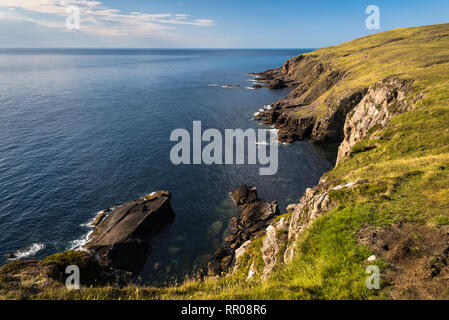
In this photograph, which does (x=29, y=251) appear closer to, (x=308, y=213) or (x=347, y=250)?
(x=308, y=213)

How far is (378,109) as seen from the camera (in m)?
49.0

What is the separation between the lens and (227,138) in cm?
7756

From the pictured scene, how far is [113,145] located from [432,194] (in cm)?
7531

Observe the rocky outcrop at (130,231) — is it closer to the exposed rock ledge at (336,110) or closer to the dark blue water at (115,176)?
the dark blue water at (115,176)

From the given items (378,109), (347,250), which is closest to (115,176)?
(347,250)

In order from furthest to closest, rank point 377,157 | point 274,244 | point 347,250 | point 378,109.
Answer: point 378,109 < point 377,157 < point 274,244 < point 347,250

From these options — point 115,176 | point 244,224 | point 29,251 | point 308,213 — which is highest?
point 308,213

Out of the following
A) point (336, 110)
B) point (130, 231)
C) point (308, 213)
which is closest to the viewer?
point (308, 213)

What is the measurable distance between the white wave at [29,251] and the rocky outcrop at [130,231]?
788 centimetres

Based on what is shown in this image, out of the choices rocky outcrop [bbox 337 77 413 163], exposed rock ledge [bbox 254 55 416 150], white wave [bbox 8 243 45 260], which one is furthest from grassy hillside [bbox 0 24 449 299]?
white wave [bbox 8 243 45 260]

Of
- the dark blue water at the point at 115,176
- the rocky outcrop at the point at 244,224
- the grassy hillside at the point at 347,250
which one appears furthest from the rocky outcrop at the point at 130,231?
the grassy hillside at the point at 347,250

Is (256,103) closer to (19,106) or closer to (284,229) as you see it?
(284,229)

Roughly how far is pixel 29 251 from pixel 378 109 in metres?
71.9

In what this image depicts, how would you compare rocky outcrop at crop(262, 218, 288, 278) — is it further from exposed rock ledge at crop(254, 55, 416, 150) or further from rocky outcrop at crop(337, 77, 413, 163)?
exposed rock ledge at crop(254, 55, 416, 150)
